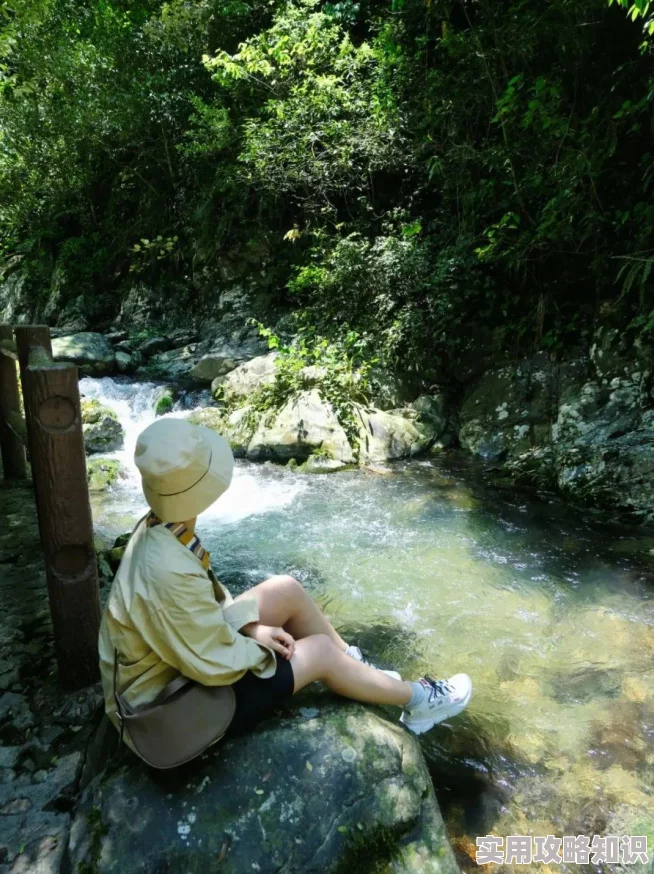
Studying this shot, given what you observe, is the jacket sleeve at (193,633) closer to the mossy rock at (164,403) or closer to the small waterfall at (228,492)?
the small waterfall at (228,492)

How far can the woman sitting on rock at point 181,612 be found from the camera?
1.77m

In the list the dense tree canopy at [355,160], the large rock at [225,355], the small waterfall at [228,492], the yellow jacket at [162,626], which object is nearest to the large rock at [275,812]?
the yellow jacket at [162,626]

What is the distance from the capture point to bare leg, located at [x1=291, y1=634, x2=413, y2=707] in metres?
2.16

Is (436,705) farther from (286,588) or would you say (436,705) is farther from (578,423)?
(578,423)

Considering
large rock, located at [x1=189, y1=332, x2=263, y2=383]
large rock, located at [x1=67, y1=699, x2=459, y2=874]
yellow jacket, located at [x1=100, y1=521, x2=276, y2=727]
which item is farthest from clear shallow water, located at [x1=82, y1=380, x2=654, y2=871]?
large rock, located at [x1=189, y1=332, x2=263, y2=383]

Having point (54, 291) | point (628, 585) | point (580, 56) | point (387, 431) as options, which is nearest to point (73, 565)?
point (628, 585)

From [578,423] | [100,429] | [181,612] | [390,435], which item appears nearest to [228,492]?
[390,435]

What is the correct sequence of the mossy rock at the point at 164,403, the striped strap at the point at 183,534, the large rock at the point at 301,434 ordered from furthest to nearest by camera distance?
the mossy rock at the point at 164,403, the large rock at the point at 301,434, the striped strap at the point at 183,534

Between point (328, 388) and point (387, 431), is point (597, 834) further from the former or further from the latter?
point (328, 388)

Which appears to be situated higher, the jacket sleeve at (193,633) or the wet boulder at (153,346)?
the jacket sleeve at (193,633)

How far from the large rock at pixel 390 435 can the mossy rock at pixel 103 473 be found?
10.1 ft

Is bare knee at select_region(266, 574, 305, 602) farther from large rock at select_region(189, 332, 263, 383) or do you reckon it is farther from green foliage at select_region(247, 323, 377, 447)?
large rock at select_region(189, 332, 263, 383)

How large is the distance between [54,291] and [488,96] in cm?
1242

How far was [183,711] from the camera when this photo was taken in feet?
6.02
